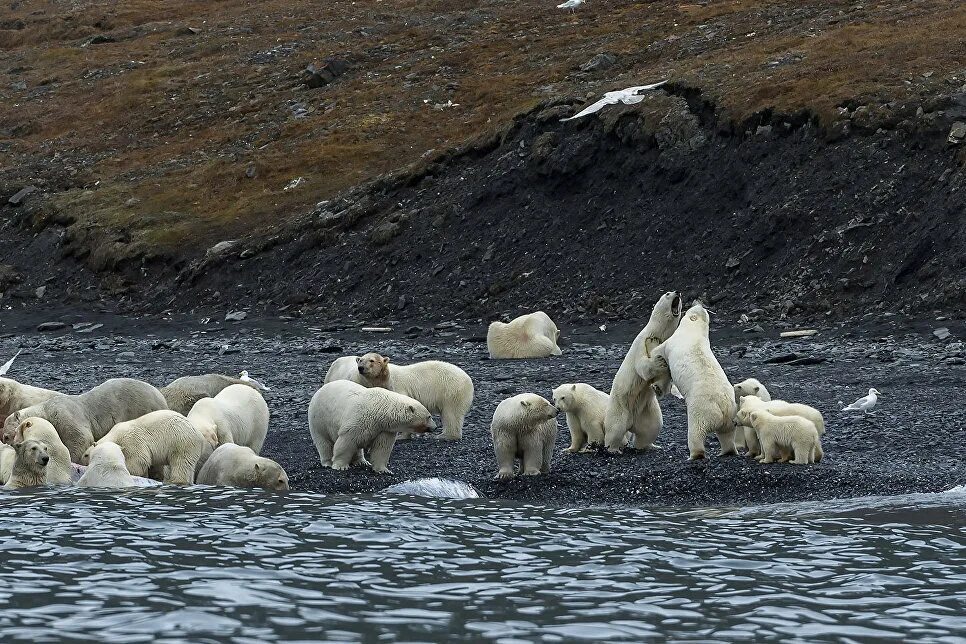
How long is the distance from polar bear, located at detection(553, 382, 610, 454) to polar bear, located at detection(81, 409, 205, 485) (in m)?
3.72

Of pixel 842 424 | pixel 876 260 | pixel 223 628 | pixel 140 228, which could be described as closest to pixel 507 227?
pixel 876 260

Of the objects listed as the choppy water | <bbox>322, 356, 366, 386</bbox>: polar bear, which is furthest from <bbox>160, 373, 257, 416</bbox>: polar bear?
the choppy water

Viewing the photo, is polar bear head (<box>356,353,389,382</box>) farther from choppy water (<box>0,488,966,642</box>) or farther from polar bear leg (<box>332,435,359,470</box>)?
choppy water (<box>0,488,966,642</box>)

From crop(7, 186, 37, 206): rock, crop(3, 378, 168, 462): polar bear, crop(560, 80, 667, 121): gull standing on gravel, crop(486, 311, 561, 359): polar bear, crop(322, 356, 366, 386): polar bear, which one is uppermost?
crop(560, 80, 667, 121): gull standing on gravel

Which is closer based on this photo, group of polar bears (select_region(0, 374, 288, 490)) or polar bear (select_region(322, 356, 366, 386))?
group of polar bears (select_region(0, 374, 288, 490))

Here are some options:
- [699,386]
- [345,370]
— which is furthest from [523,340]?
[699,386]

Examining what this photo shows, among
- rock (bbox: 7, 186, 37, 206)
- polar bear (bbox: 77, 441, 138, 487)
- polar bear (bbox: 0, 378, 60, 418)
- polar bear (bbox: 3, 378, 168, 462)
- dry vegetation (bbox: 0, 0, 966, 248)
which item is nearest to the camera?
polar bear (bbox: 77, 441, 138, 487)

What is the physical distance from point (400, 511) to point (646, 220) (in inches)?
728

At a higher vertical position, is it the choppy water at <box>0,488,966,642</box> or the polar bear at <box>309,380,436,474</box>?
the polar bear at <box>309,380,436,474</box>

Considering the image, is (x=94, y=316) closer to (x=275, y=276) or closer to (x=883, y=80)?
(x=275, y=276)

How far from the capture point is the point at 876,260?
2405 cm

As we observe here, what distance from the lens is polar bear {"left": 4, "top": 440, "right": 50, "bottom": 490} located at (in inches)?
480

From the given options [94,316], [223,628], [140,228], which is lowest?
[223,628]

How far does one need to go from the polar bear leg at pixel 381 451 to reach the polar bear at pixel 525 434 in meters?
1.23
